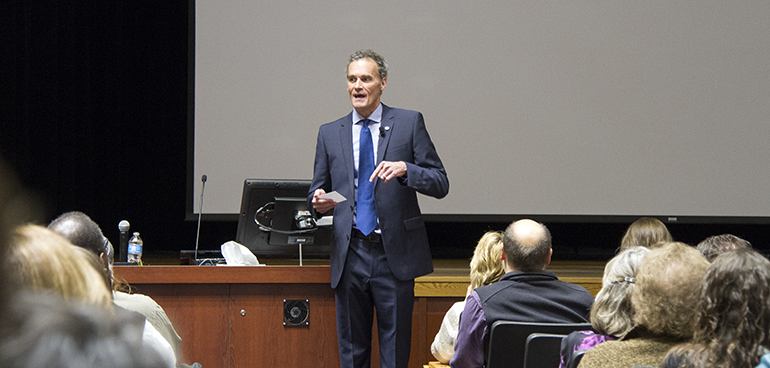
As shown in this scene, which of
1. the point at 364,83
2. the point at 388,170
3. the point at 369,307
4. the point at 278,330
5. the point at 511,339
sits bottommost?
the point at 278,330

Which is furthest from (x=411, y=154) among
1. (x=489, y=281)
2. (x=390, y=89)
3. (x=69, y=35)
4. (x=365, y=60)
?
(x=69, y=35)

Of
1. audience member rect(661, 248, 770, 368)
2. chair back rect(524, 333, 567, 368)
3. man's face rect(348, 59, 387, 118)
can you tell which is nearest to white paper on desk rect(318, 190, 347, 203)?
man's face rect(348, 59, 387, 118)

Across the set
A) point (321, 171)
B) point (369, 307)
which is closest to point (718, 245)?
point (369, 307)

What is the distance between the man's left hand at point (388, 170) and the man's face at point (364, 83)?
0.34 m

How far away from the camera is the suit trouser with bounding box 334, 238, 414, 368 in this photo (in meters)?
2.28

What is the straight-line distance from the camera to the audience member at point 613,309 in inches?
54.1

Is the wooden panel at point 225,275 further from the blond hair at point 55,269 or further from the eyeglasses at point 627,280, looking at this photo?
the blond hair at point 55,269

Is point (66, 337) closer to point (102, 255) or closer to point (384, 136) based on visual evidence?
point (102, 255)

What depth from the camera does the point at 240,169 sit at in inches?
180

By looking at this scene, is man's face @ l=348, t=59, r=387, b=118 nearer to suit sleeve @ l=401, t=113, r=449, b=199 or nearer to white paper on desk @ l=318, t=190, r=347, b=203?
suit sleeve @ l=401, t=113, r=449, b=199

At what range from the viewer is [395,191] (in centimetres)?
230

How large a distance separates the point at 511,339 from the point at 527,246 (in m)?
0.30

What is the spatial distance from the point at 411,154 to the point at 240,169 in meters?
2.47

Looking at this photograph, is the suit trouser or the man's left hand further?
the suit trouser
